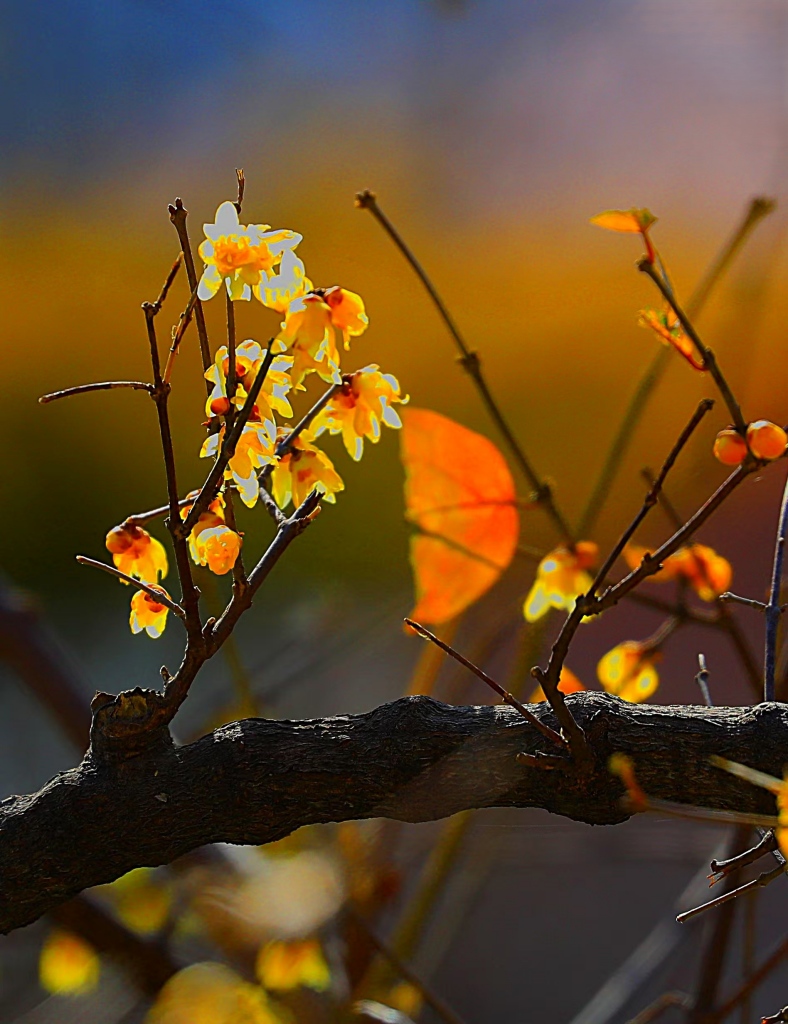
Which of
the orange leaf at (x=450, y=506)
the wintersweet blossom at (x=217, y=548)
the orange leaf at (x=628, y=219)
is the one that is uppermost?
the orange leaf at (x=628, y=219)

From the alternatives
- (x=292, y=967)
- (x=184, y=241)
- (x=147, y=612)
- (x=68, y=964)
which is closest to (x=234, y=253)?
(x=184, y=241)

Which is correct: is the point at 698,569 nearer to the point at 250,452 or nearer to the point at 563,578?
the point at 563,578

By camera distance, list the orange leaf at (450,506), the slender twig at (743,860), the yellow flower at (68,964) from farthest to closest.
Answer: the yellow flower at (68,964) → the orange leaf at (450,506) → the slender twig at (743,860)

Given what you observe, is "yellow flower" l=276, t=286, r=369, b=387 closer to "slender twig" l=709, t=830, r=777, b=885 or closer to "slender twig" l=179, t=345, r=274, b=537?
"slender twig" l=179, t=345, r=274, b=537

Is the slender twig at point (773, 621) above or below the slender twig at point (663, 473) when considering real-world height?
below

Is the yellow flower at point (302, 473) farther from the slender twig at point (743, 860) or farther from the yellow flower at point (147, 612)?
the slender twig at point (743, 860)

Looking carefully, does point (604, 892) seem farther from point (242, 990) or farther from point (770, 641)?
point (770, 641)

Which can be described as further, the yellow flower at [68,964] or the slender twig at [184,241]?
the yellow flower at [68,964]

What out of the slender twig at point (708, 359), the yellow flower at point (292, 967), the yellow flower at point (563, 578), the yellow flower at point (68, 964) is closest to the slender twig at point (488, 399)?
the yellow flower at point (563, 578)
